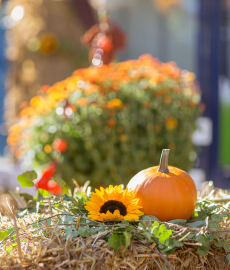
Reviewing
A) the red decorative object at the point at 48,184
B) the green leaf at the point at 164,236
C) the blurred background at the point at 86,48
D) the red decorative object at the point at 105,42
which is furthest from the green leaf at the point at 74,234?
the blurred background at the point at 86,48

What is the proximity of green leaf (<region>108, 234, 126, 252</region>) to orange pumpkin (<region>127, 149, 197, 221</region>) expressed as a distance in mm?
203

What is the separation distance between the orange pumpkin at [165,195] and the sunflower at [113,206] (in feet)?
0.19

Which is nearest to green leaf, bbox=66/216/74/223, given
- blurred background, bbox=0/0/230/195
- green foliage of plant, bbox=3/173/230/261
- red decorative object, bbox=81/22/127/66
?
green foliage of plant, bbox=3/173/230/261

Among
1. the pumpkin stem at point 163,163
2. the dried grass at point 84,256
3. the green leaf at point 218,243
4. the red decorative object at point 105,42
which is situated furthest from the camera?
the red decorative object at point 105,42

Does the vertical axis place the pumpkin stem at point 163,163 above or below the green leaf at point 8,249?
above

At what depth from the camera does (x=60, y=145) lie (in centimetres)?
203

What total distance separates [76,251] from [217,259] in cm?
40

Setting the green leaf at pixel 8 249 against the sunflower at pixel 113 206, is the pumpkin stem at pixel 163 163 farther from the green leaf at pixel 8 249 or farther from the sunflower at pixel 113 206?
the green leaf at pixel 8 249

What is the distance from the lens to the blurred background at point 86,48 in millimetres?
3217

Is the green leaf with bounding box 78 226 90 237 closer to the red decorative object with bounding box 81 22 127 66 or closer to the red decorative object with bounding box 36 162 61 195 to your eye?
the red decorative object with bounding box 36 162 61 195

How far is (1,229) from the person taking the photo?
944 mm

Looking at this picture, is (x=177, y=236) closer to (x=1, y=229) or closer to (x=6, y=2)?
(x=1, y=229)

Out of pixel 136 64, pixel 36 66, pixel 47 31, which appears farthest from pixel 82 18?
pixel 136 64

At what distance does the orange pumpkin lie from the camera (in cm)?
91
